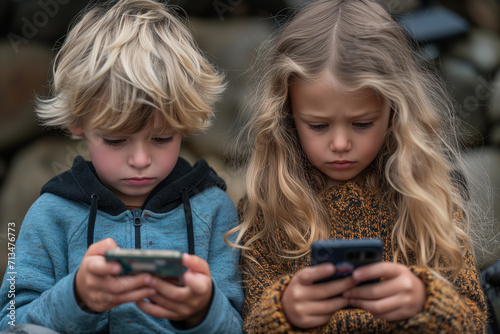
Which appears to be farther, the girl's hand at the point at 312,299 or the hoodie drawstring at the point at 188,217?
the hoodie drawstring at the point at 188,217

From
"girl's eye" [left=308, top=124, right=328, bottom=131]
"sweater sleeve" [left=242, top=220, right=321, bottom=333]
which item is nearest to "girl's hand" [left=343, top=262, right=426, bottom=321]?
"sweater sleeve" [left=242, top=220, right=321, bottom=333]

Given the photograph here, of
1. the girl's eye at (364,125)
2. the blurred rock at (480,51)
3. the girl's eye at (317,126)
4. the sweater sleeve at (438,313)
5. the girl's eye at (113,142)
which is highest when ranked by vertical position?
the blurred rock at (480,51)

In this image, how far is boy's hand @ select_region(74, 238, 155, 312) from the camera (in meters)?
1.33

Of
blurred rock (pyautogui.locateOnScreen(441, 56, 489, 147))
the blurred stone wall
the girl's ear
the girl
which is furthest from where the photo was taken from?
blurred rock (pyautogui.locateOnScreen(441, 56, 489, 147))

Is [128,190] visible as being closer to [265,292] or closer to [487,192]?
[265,292]

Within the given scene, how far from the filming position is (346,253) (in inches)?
51.0

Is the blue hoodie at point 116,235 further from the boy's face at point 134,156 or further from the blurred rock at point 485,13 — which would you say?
the blurred rock at point 485,13

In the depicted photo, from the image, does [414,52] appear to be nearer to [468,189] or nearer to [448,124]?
[448,124]

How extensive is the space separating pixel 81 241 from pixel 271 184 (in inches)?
21.9

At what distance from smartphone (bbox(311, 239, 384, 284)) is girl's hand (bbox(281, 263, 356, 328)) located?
1.6 inches

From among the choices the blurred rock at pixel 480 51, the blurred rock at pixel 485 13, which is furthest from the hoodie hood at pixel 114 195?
the blurred rock at pixel 485 13

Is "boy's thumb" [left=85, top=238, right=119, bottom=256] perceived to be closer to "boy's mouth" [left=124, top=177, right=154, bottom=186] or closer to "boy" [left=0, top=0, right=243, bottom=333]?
"boy" [left=0, top=0, right=243, bottom=333]

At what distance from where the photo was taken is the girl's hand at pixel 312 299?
4.54 feet

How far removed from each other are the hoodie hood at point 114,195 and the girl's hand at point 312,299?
0.46m
